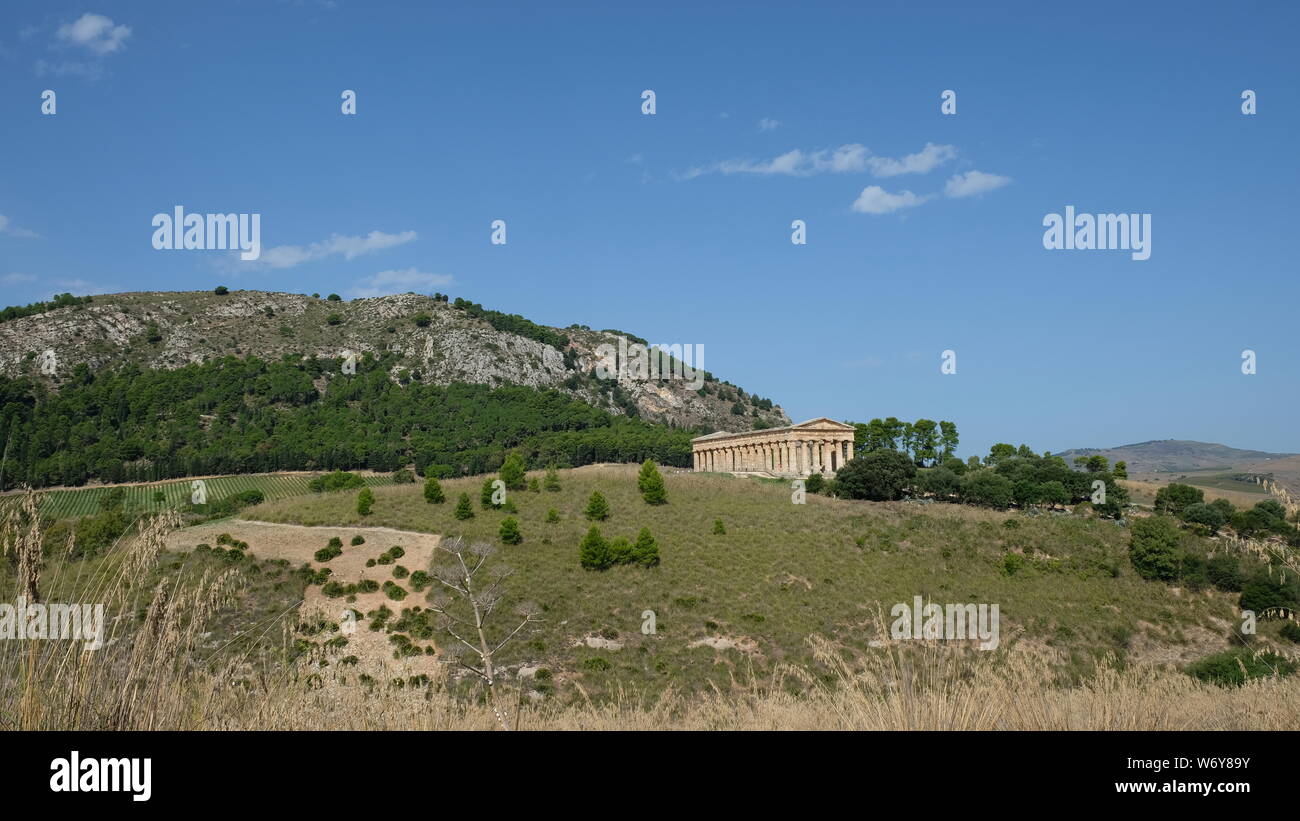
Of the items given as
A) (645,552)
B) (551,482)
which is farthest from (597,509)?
(551,482)

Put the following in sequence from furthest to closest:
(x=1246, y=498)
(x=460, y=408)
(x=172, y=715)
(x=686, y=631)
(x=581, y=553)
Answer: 1. (x=460, y=408)
2. (x=1246, y=498)
3. (x=581, y=553)
4. (x=686, y=631)
5. (x=172, y=715)

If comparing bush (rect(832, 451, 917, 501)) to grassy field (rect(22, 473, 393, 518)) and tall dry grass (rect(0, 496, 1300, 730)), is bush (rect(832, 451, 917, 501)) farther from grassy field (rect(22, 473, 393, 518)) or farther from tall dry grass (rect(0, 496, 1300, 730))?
tall dry grass (rect(0, 496, 1300, 730))

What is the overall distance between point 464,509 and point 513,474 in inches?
329

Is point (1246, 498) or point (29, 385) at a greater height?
point (29, 385)

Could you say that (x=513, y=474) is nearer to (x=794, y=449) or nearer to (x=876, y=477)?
(x=876, y=477)

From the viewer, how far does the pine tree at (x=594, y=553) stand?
43.0 metres

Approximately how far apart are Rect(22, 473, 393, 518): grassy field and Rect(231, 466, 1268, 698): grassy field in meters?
18.4

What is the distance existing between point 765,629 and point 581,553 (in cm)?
1162

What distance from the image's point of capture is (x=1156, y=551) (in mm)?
A: 47062

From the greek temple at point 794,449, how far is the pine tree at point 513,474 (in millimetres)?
29946
